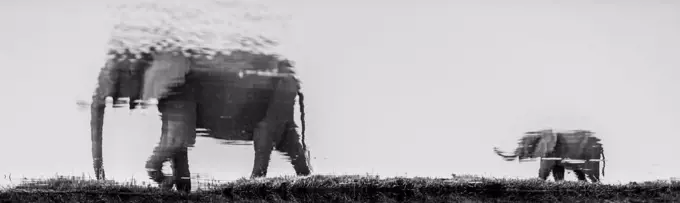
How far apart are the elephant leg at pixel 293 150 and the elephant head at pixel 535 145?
277cm

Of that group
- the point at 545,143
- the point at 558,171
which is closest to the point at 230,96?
the point at 545,143

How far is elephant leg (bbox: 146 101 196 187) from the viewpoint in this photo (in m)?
10.1

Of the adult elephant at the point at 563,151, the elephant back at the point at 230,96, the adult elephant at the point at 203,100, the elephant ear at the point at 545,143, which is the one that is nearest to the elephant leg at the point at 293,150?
the adult elephant at the point at 203,100

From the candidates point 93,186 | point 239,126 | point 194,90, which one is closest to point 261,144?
point 239,126

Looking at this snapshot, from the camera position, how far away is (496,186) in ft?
30.9

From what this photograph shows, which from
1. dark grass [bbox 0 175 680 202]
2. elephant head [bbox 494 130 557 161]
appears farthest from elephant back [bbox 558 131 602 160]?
dark grass [bbox 0 175 680 202]

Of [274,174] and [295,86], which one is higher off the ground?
[295,86]

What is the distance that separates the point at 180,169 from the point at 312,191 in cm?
179

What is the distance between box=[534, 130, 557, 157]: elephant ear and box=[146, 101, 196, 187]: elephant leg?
4.44 meters

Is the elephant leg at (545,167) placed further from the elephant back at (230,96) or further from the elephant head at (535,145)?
the elephant back at (230,96)

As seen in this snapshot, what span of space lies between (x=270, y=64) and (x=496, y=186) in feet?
9.49

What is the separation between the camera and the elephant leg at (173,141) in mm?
10086

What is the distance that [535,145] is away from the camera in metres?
12.0

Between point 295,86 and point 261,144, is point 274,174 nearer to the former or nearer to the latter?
point 261,144
